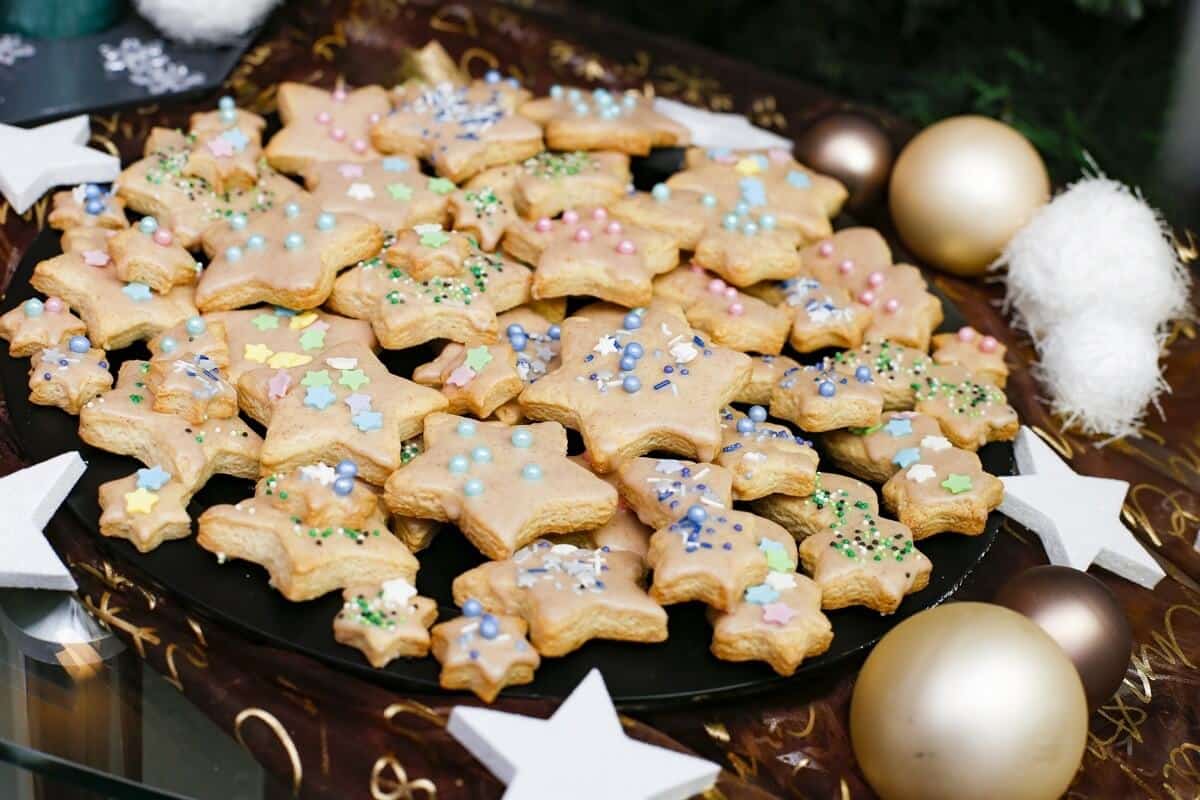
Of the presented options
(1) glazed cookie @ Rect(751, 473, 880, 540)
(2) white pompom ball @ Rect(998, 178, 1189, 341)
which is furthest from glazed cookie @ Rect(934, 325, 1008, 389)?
(1) glazed cookie @ Rect(751, 473, 880, 540)

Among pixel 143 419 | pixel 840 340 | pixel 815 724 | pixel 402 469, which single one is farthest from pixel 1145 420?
pixel 143 419

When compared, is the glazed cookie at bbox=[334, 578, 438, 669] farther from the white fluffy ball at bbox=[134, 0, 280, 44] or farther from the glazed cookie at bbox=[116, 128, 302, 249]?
the white fluffy ball at bbox=[134, 0, 280, 44]

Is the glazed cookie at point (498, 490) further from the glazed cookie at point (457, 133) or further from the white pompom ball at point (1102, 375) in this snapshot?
the white pompom ball at point (1102, 375)

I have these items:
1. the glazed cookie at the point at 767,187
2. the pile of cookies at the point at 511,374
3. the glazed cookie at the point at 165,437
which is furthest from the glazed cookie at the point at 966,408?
the glazed cookie at the point at 165,437

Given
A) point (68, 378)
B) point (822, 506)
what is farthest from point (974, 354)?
point (68, 378)

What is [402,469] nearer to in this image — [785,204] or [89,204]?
[89,204]
